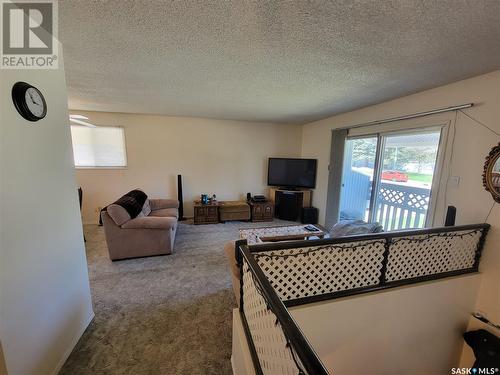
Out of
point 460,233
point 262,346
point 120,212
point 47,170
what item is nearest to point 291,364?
point 262,346

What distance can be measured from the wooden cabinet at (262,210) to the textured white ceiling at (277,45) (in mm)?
2629

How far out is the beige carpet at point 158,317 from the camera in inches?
58.2

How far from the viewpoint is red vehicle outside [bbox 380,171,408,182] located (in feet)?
9.01

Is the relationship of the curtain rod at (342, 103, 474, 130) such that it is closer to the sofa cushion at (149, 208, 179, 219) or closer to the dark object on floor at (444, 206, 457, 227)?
the dark object on floor at (444, 206, 457, 227)

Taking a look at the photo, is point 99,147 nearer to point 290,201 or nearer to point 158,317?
point 158,317

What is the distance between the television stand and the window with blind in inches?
140

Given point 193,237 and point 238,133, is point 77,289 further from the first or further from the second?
point 238,133

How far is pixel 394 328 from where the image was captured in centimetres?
161

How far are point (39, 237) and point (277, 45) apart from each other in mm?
2113

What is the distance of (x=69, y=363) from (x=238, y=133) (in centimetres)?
438

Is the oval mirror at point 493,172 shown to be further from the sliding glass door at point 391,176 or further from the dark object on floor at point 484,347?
the dark object on floor at point 484,347

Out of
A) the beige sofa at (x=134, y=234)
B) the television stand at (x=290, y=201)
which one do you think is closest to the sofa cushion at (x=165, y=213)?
the beige sofa at (x=134, y=234)

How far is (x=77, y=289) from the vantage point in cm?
162

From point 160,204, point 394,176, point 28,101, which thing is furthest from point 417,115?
point 160,204
